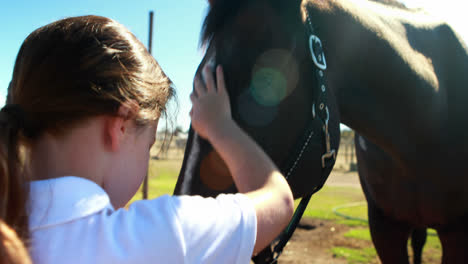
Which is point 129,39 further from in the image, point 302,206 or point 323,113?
point 302,206

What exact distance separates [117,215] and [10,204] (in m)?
0.19

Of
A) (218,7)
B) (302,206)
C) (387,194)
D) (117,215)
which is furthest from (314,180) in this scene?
(387,194)

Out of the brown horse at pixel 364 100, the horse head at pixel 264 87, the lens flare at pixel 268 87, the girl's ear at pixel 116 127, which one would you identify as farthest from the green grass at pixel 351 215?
the girl's ear at pixel 116 127

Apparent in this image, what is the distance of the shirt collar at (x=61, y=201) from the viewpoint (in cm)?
63

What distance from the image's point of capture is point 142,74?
864 millimetres

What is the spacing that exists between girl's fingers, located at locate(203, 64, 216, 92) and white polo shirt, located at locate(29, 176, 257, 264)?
501 mm

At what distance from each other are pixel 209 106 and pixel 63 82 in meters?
0.47

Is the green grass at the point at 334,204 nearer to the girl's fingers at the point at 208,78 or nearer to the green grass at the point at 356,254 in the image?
the green grass at the point at 356,254

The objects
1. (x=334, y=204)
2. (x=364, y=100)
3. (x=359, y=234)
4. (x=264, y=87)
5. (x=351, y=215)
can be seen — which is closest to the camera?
(x=264, y=87)

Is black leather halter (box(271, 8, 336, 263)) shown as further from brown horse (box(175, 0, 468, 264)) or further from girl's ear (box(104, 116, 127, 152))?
girl's ear (box(104, 116, 127, 152))

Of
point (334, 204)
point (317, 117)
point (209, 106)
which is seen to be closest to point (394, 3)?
point (317, 117)

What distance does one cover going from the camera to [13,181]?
0.63m

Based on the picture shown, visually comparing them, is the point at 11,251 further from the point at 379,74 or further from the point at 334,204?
the point at 334,204

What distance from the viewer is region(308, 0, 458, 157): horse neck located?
5.12ft
